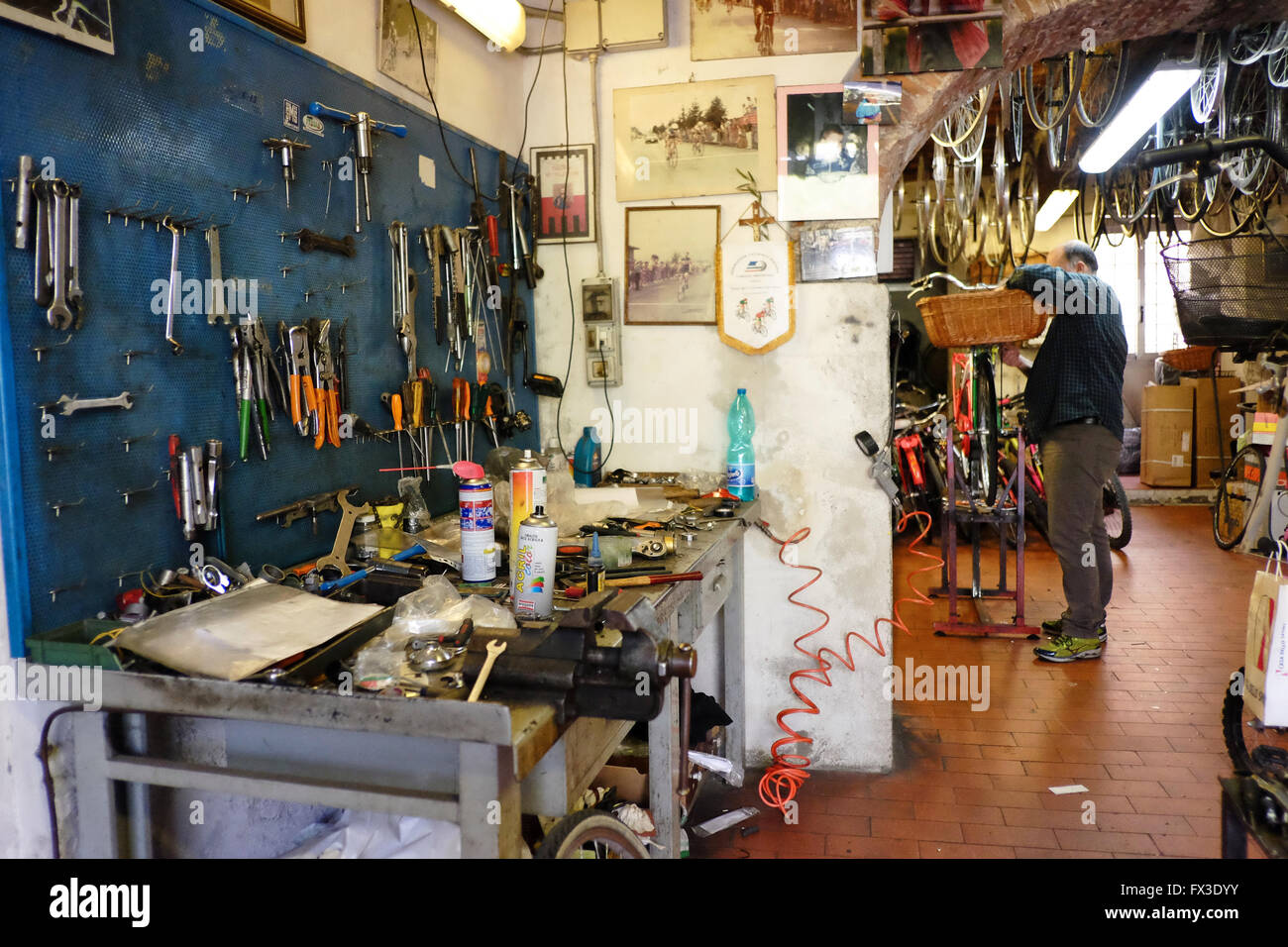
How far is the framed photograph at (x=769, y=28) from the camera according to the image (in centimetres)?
290

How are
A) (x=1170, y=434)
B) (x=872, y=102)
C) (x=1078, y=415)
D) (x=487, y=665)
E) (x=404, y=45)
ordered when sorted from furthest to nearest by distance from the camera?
(x=1170, y=434) < (x=1078, y=415) < (x=872, y=102) < (x=404, y=45) < (x=487, y=665)

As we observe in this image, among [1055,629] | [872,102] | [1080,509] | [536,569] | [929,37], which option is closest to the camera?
[536,569]

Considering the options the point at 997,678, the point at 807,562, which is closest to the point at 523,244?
the point at 807,562

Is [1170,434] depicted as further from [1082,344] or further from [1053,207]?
[1082,344]

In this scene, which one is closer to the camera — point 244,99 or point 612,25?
point 244,99

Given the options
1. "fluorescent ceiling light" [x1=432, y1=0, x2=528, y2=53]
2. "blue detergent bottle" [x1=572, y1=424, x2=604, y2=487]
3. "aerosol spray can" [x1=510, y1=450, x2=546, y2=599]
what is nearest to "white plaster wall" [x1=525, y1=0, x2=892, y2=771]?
"blue detergent bottle" [x1=572, y1=424, x2=604, y2=487]

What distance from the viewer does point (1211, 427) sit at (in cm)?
880

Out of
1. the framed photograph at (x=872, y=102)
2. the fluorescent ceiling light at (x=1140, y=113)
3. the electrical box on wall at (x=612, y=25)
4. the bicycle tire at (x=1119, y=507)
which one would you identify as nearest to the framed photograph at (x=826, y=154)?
the framed photograph at (x=872, y=102)

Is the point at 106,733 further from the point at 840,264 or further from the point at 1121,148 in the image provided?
the point at 1121,148

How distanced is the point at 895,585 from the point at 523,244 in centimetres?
360

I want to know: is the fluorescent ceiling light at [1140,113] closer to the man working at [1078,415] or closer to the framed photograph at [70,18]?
the man working at [1078,415]

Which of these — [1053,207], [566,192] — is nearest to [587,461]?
[566,192]

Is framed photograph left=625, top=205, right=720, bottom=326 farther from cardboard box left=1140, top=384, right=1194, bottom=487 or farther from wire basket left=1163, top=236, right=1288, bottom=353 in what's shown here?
cardboard box left=1140, top=384, right=1194, bottom=487

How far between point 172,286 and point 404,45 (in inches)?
45.6
